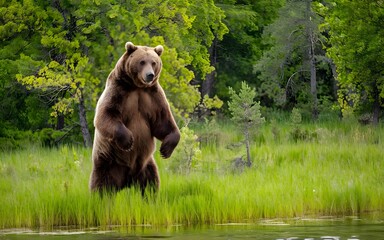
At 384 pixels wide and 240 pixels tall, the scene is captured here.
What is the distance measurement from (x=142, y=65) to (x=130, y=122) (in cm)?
71

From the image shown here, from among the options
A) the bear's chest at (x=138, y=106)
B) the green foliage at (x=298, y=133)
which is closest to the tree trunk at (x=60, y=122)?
A: the green foliage at (x=298, y=133)

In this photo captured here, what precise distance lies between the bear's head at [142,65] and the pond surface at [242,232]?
1564 millimetres

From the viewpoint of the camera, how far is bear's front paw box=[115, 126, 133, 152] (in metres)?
9.84

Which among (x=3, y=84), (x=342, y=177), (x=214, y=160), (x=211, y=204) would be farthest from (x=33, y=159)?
(x=211, y=204)

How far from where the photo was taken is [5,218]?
1051 cm

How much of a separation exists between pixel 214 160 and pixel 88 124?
523 centimetres

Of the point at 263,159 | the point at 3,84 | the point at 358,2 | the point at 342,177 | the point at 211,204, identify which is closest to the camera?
the point at 211,204

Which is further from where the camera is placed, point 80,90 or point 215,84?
point 215,84

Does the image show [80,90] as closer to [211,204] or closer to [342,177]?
[342,177]

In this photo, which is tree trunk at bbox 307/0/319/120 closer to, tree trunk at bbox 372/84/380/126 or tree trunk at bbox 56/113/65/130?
tree trunk at bbox 372/84/380/126

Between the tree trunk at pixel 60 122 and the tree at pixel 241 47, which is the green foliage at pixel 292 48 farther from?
the tree trunk at pixel 60 122

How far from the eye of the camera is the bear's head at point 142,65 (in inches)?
390

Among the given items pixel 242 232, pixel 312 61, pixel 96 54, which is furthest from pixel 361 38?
pixel 242 232

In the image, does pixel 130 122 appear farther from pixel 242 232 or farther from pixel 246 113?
pixel 246 113
